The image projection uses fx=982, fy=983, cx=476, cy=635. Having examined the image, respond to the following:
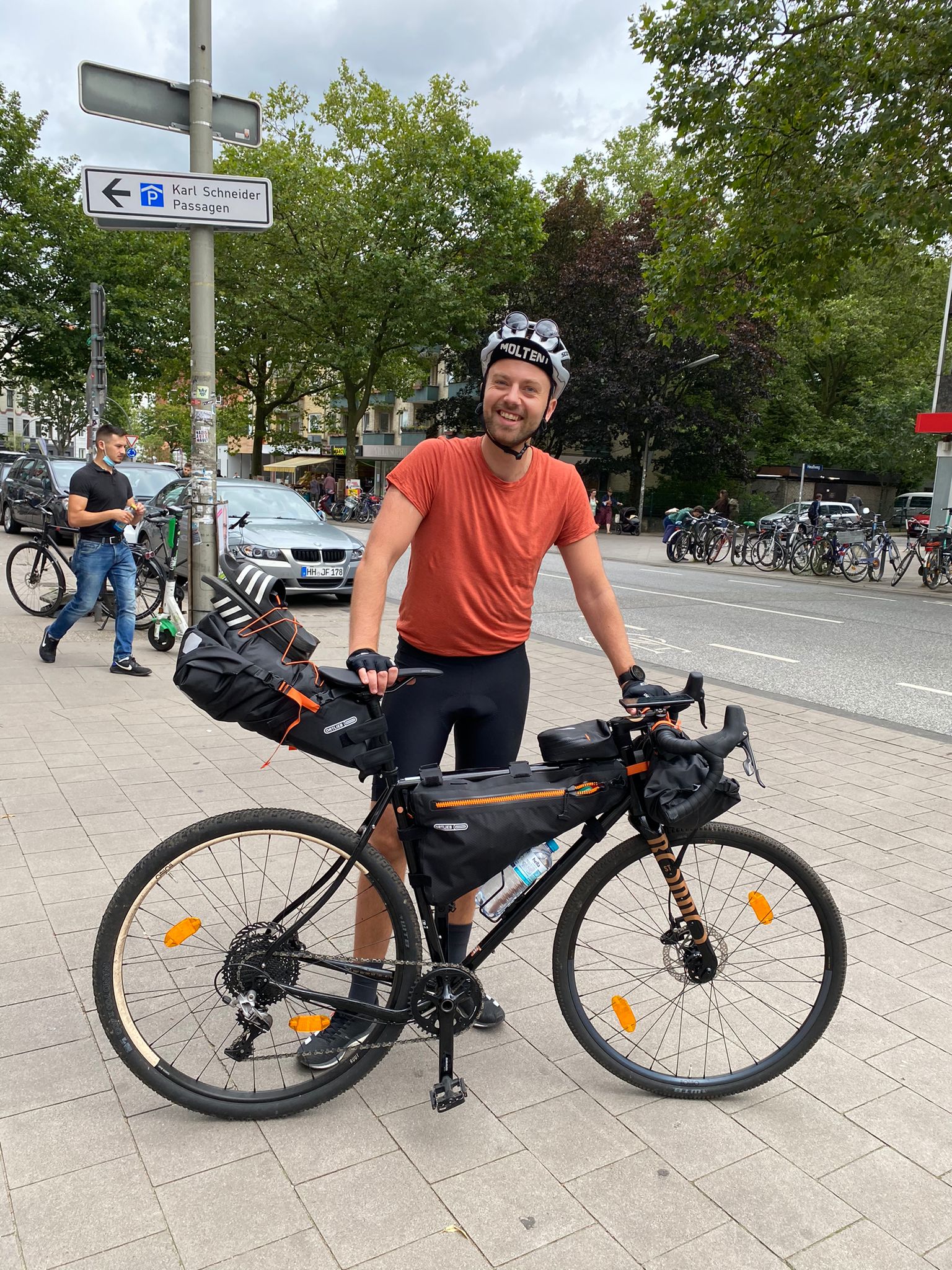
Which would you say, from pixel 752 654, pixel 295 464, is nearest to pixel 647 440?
pixel 752 654

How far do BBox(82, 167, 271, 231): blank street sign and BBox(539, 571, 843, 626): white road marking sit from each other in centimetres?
585

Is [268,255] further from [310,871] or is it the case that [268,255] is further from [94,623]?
[310,871]

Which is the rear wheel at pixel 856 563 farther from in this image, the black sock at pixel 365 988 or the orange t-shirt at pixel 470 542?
the black sock at pixel 365 988

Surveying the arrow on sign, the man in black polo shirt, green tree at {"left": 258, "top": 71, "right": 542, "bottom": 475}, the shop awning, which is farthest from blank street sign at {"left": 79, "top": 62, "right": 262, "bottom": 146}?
the shop awning

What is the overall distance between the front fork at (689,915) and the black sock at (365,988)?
0.74 metres

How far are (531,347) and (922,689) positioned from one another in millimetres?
6875

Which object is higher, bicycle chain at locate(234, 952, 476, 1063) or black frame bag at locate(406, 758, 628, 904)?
black frame bag at locate(406, 758, 628, 904)

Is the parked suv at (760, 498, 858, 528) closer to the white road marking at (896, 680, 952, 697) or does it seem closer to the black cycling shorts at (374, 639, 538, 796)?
the white road marking at (896, 680, 952, 697)

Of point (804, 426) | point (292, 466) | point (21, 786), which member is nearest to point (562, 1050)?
point (21, 786)

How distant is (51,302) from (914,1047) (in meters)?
28.2

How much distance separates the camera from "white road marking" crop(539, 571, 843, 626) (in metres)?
12.8

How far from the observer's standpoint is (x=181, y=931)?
2.43 meters

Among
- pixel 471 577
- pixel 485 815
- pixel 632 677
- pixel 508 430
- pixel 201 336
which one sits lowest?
pixel 485 815

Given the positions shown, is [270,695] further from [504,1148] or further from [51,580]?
[51,580]
